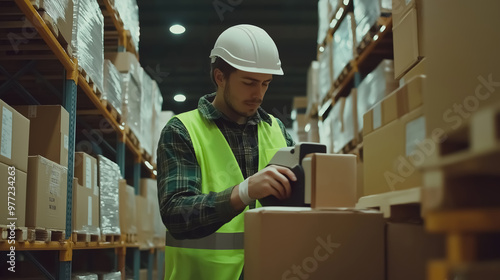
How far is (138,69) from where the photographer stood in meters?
6.95

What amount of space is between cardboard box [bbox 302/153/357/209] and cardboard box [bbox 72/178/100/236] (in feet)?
9.18

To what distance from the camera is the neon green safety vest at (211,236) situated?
276 centimetres

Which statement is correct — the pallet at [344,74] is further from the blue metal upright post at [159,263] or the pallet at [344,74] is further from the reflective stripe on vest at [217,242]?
the blue metal upright post at [159,263]

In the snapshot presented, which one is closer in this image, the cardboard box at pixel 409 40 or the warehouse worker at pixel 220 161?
the warehouse worker at pixel 220 161

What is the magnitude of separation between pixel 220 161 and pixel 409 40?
1186 millimetres

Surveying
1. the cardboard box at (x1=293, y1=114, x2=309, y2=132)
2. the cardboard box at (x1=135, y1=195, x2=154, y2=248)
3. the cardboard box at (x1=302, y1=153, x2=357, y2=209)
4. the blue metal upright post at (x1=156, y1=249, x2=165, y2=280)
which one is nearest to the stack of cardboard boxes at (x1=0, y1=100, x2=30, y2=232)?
the cardboard box at (x1=302, y1=153, x2=357, y2=209)

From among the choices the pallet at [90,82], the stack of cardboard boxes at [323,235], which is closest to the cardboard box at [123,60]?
the pallet at [90,82]

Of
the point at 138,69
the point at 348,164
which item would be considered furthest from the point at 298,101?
the point at 348,164

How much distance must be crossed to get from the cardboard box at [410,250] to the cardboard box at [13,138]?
201cm

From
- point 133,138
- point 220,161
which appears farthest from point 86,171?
point 220,161

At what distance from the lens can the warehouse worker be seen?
2623 mm

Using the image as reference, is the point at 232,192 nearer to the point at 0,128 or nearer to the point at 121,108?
the point at 0,128

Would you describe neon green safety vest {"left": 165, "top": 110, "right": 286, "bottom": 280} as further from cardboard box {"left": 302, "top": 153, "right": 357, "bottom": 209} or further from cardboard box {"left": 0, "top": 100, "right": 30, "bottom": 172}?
cardboard box {"left": 0, "top": 100, "right": 30, "bottom": 172}

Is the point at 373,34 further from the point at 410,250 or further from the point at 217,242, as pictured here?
the point at 410,250
